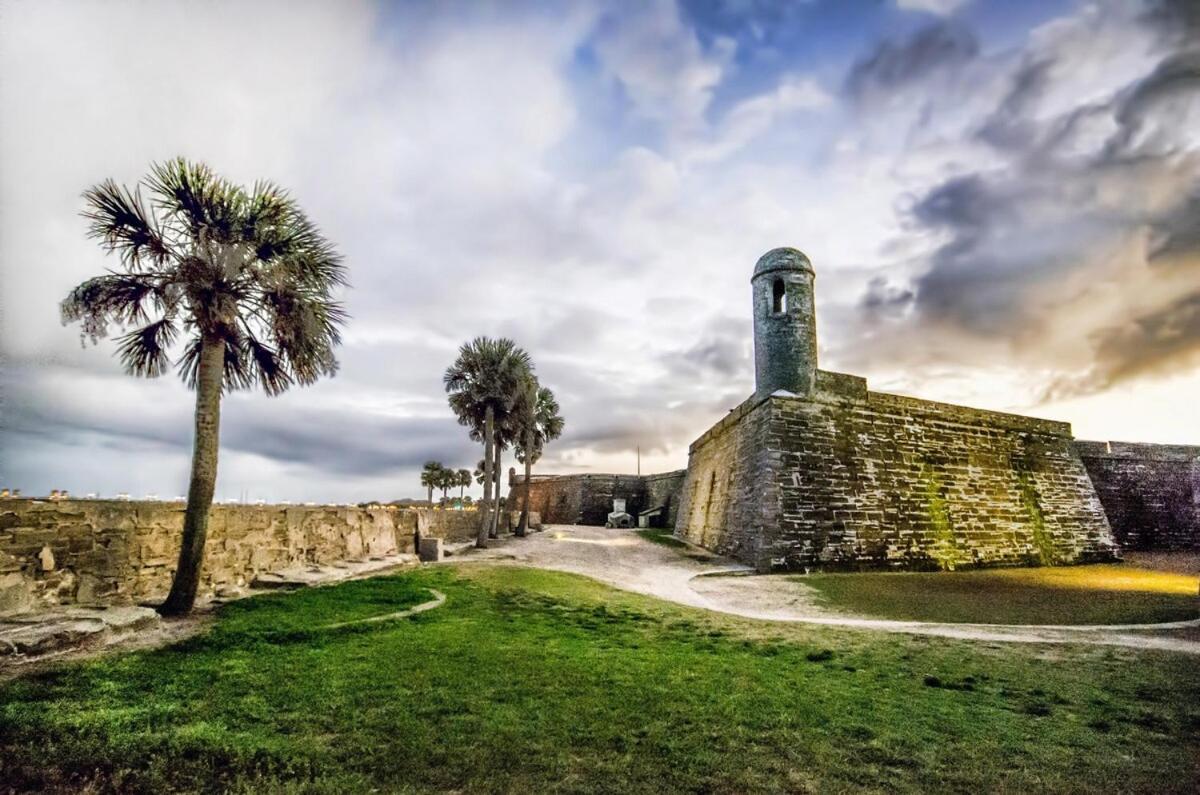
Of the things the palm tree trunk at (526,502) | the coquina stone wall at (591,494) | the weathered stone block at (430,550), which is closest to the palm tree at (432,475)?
the coquina stone wall at (591,494)

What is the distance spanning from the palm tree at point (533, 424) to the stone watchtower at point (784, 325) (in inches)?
386

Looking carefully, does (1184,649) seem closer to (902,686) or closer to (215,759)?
(902,686)

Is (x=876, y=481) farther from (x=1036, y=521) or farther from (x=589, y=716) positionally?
(x=589, y=716)

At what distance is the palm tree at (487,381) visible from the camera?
20516mm

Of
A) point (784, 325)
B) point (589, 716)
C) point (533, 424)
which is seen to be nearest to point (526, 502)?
point (533, 424)

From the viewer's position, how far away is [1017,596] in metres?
9.91

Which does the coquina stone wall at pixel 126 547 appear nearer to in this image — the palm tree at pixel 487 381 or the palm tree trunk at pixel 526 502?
the palm tree at pixel 487 381

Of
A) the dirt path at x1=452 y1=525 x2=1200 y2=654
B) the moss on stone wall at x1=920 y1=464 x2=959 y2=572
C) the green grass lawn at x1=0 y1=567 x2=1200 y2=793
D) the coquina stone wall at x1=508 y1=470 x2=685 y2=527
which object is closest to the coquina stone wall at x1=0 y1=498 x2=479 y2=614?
the green grass lawn at x1=0 y1=567 x2=1200 y2=793

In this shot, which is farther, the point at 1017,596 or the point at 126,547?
the point at 1017,596

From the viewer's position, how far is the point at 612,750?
10.0 ft

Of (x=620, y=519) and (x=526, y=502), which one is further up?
(x=526, y=502)

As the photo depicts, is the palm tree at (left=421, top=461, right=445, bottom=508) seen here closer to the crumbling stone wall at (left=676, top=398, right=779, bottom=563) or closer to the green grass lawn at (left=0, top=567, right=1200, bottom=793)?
the crumbling stone wall at (left=676, top=398, right=779, bottom=563)

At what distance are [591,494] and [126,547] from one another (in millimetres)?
32062

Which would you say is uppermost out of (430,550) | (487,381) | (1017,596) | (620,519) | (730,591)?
(487,381)
